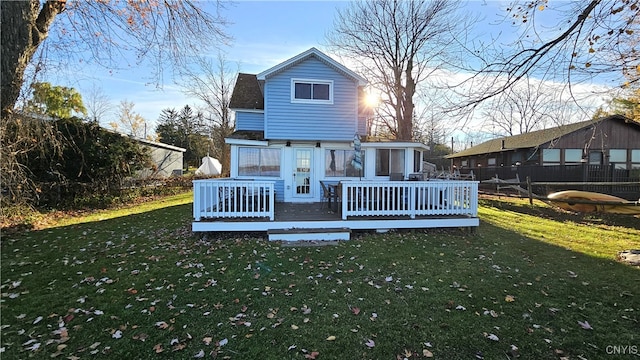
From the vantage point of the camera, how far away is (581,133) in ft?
68.2

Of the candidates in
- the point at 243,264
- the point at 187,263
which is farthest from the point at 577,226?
the point at 187,263

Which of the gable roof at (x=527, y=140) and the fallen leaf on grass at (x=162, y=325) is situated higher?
the gable roof at (x=527, y=140)

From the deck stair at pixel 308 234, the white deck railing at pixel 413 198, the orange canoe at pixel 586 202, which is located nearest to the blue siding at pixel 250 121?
the white deck railing at pixel 413 198

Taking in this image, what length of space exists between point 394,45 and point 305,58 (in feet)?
43.3

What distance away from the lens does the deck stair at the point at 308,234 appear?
7395 millimetres

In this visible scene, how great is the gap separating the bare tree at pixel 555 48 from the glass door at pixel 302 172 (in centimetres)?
772

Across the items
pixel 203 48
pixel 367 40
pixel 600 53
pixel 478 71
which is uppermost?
pixel 367 40

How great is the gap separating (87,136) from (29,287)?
9.88 metres

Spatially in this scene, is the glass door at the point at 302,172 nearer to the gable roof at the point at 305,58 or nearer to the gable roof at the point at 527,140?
the gable roof at the point at 305,58

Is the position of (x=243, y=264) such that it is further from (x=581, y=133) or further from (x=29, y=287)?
(x=581, y=133)

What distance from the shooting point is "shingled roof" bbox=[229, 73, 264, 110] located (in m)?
A: 12.5

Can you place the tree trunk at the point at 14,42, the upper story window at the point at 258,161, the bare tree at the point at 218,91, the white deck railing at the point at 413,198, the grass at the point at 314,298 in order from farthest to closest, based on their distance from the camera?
the bare tree at the point at 218,91 → the upper story window at the point at 258,161 → the white deck railing at the point at 413,198 → the tree trunk at the point at 14,42 → the grass at the point at 314,298

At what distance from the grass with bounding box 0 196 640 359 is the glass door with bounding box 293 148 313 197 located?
451 cm

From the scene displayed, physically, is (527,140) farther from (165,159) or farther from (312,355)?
(165,159)
